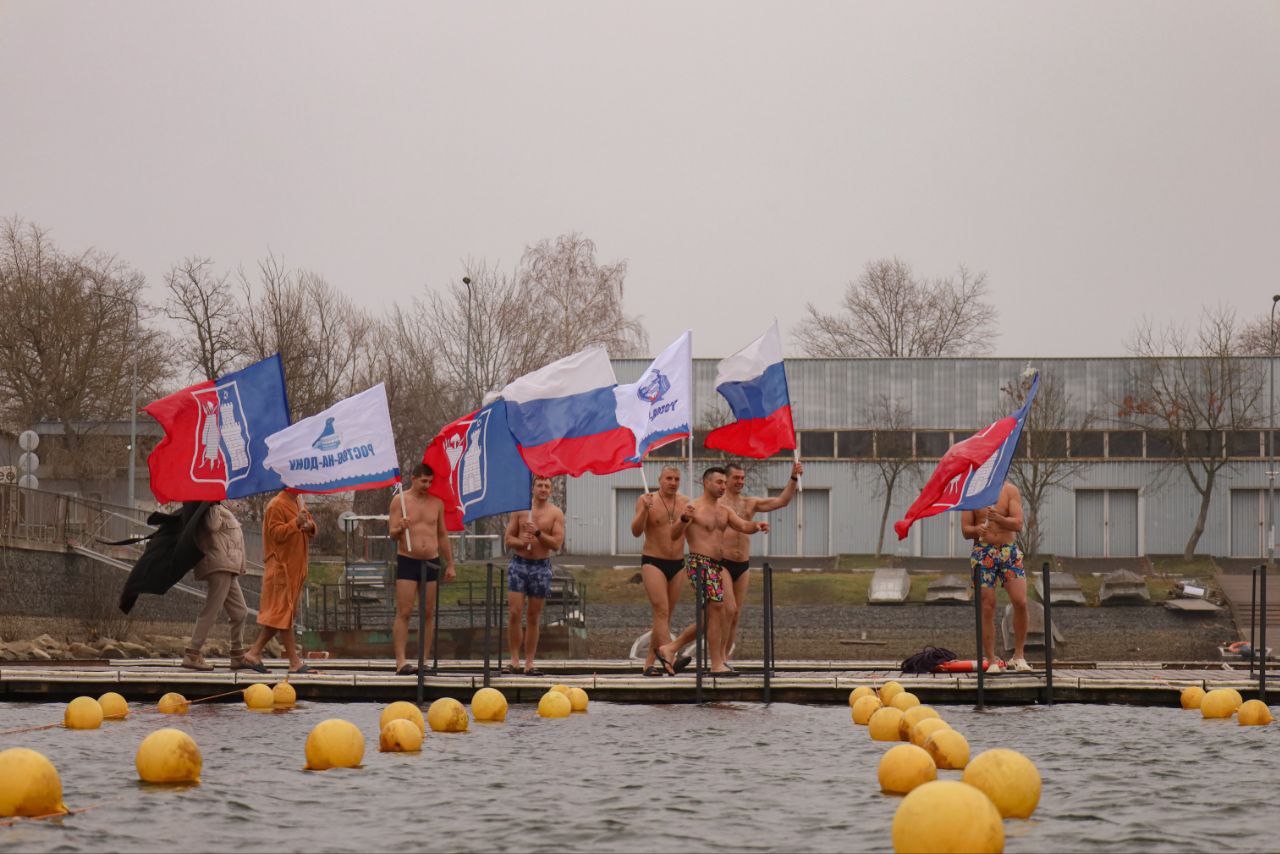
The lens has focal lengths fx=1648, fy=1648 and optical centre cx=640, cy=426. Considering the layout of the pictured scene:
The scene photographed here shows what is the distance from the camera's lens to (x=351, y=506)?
6462cm

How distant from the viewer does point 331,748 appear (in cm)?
1037

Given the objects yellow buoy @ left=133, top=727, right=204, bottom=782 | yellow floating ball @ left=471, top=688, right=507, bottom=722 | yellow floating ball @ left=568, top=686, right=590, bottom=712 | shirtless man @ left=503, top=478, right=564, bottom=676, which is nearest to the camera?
yellow buoy @ left=133, top=727, right=204, bottom=782

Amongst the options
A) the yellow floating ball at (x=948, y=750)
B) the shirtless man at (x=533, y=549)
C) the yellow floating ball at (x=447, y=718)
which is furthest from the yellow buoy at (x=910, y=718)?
the shirtless man at (x=533, y=549)

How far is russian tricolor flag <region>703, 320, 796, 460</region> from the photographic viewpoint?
694 inches

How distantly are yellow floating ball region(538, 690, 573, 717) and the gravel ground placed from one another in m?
22.0

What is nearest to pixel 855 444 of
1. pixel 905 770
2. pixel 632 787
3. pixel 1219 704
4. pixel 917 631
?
pixel 917 631

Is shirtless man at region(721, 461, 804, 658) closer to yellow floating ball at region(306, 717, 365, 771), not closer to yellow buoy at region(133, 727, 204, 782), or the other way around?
yellow floating ball at region(306, 717, 365, 771)

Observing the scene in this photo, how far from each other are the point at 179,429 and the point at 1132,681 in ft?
32.2

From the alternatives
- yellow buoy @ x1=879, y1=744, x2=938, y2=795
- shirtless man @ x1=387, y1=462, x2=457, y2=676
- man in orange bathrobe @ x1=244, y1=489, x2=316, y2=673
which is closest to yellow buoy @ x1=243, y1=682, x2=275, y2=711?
man in orange bathrobe @ x1=244, y1=489, x2=316, y2=673

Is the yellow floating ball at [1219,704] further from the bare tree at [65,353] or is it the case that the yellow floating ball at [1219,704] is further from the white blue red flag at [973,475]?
the bare tree at [65,353]

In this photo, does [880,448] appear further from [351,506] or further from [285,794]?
[285,794]

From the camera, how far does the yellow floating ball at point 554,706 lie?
14.1 metres

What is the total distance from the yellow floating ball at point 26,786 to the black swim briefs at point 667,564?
832 centimetres

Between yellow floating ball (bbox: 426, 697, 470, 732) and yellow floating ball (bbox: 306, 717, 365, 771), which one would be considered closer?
yellow floating ball (bbox: 306, 717, 365, 771)
